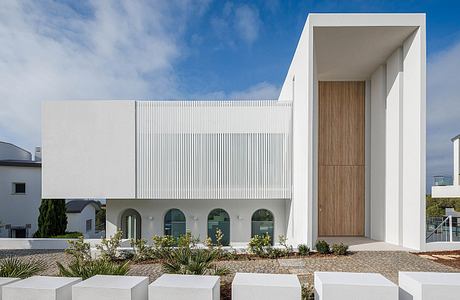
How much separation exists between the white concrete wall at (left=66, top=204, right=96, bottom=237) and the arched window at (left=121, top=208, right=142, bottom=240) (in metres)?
9.38

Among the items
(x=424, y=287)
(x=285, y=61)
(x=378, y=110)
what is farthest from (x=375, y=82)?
(x=424, y=287)

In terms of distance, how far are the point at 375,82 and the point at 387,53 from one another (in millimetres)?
1380

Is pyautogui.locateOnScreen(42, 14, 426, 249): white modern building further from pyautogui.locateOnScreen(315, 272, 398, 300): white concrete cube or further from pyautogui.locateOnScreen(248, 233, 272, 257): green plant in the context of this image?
pyautogui.locateOnScreen(315, 272, 398, 300): white concrete cube

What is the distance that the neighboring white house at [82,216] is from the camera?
2184 cm

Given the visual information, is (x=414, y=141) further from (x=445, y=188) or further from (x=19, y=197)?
(x=19, y=197)

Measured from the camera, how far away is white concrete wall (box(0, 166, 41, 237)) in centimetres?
1945

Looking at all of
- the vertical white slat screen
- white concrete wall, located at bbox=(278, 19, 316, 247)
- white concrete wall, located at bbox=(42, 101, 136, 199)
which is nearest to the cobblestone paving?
white concrete wall, located at bbox=(278, 19, 316, 247)

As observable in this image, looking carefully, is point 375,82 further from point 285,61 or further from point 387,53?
point 285,61

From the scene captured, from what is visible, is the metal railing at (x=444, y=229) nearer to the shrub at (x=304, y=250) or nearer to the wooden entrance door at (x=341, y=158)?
the wooden entrance door at (x=341, y=158)

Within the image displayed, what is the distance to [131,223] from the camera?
13977mm

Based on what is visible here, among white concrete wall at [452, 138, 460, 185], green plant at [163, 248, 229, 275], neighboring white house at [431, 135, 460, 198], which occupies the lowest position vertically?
green plant at [163, 248, 229, 275]

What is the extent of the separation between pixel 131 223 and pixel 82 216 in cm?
1067

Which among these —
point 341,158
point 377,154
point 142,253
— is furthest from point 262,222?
point 142,253

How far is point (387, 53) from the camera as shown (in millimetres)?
10359
